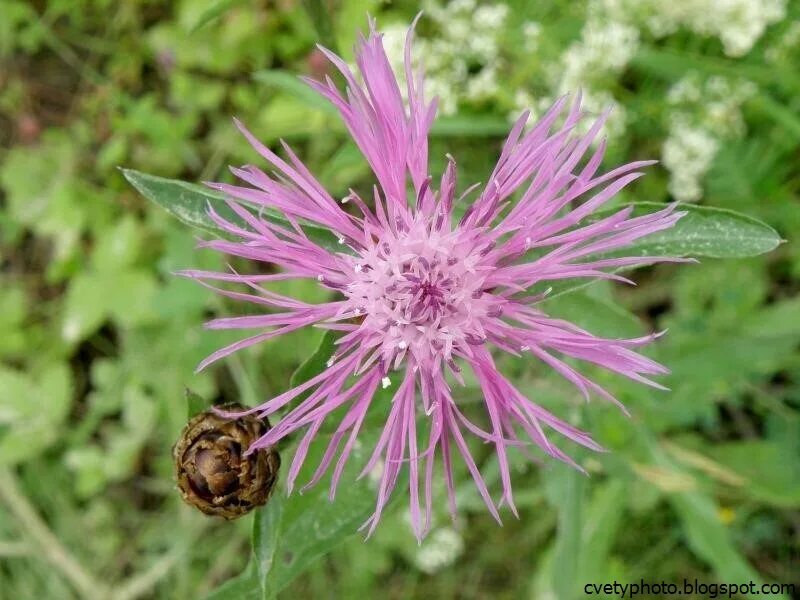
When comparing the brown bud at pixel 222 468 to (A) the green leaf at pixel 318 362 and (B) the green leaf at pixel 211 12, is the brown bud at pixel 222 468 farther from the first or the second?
(B) the green leaf at pixel 211 12

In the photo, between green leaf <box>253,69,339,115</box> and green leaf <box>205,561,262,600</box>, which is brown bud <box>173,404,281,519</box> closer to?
green leaf <box>205,561,262,600</box>

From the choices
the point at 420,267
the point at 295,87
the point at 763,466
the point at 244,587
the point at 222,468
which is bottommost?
the point at 763,466

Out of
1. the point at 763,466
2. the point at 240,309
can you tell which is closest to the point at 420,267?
the point at 240,309

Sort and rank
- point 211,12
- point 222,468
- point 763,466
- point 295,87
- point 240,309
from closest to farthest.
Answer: point 222,468
point 211,12
point 295,87
point 763,466
point 240,309

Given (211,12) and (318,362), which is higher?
(211,12)

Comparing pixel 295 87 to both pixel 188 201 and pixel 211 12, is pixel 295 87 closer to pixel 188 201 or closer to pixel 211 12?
pixel 211 12

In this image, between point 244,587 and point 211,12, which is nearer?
point 244,587

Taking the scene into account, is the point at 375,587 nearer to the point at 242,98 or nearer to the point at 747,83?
the point at 242,98
